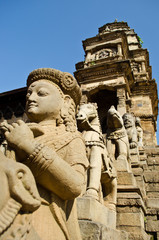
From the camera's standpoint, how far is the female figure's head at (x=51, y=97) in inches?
91.7

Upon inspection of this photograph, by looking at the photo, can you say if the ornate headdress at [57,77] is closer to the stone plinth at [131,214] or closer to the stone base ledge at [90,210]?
the stone base ledge at [90,210]

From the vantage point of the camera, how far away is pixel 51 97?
93.4 inches

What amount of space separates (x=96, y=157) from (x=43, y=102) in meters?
1.50

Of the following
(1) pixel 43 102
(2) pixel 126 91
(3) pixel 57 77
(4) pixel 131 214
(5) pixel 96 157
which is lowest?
(4) pixel 131 214

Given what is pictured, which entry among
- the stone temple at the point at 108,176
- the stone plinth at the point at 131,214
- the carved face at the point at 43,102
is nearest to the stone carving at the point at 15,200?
the stone temple at the point at 108,176

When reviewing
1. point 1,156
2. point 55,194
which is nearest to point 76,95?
point 55,194

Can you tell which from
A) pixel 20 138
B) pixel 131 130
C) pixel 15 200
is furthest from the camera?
pixel 131 130

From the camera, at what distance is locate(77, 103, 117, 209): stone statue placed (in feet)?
11.0

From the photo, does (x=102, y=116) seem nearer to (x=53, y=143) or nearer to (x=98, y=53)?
(x=98, y=53)

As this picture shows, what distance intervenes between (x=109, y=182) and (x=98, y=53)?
63.6 feet

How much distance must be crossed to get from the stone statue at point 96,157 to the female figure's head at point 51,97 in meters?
1.12

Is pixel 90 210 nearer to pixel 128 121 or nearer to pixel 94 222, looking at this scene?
pixel 94 222

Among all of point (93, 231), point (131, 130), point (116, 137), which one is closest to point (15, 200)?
point (93, 231)

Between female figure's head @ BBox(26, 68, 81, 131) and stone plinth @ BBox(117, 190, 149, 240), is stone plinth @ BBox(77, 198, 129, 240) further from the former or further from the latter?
female figure's head @ BBox(26, 68, 81, 131)
